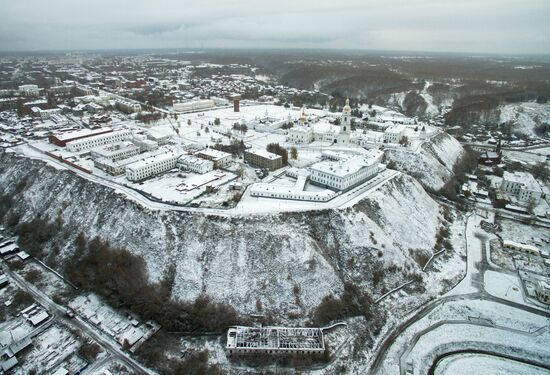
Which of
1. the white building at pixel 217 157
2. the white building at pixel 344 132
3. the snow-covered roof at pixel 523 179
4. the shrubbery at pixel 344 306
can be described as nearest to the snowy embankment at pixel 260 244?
the shrubbery at pixel 344 306

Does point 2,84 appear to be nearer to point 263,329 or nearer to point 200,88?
point 200,88

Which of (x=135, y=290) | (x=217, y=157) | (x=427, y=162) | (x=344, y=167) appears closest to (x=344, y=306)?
(x=344, y=167)

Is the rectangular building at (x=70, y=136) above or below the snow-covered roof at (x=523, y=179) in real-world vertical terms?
above

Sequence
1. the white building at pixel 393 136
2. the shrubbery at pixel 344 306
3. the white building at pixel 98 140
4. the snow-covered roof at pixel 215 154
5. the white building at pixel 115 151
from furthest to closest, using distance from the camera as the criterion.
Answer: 1. the white building at pixel 393 136
2. the white building at pixel 98 140
3. the snow-covered roof at pixel 215 154
4. the white building at pixel 115 151
5. the shrubbery at pixel 344 306

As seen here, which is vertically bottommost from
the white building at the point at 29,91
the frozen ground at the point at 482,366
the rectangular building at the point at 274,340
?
the frozen ground at the point at 482,366

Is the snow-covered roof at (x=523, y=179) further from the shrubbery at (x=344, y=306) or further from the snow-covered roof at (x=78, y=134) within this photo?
the snow-covered roof at (x=78, y=134)

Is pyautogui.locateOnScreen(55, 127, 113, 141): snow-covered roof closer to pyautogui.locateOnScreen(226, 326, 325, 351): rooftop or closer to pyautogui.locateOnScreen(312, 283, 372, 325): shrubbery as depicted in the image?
pyautogui.locateOnScreen(226, 326, 325, 351): rooftop

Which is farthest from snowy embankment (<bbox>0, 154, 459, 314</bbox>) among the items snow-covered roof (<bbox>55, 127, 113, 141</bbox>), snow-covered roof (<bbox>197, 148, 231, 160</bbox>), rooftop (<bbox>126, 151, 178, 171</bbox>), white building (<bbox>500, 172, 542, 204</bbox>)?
white building (<bbox>500, 172, 542, 204</bbox>)
